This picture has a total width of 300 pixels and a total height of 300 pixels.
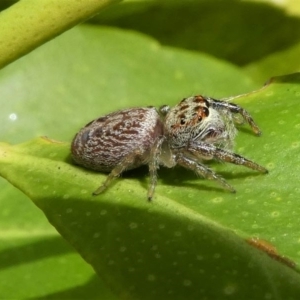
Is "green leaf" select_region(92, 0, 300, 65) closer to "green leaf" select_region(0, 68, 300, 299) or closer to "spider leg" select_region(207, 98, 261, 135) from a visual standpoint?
"spider leg" select_region(207, 98, 261, 135)

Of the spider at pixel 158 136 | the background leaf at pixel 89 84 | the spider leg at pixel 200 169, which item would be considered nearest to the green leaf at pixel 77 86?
the background leaf at pixel 89 84

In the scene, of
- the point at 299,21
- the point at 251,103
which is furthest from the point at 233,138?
the point at 299,21

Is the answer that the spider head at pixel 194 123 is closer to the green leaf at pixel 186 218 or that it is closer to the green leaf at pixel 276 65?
the green leaf at pixel 186 218

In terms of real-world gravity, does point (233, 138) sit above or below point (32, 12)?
below

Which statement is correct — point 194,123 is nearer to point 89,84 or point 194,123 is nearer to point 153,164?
point 153,164

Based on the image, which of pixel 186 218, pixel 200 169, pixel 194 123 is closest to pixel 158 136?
pixel 194 123

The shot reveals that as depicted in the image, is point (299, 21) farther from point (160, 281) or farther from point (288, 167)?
point (160, 281)
